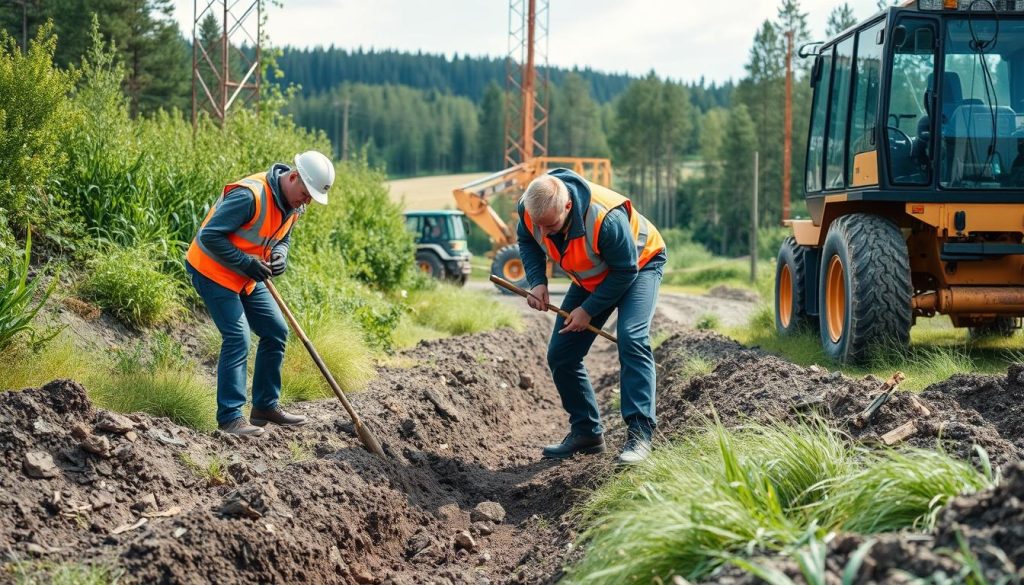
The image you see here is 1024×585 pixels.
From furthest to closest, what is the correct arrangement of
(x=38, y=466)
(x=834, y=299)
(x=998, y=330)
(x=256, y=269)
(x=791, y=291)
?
1. (x=791, y=291)
2. (x=998, y=330)
3. (x=834, y=299)
4. (x=256, y=269)
5. (x=38, y=466)

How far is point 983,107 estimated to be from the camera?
839 centimetres

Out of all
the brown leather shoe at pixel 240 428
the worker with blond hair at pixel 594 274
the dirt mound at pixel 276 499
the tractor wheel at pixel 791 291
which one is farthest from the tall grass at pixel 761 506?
the tractor wheel at pixel 791 291

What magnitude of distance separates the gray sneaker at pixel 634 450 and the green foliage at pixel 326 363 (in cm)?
286

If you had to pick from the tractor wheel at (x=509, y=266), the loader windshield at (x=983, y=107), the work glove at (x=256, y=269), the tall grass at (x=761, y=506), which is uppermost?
the loader windshield at (x=983, y=107)

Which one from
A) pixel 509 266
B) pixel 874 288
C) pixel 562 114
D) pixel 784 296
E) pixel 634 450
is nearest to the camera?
pixel 634 450

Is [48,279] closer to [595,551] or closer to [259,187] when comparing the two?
[259,187]

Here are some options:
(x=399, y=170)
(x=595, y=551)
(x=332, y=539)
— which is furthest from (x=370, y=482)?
(x=399, y=170)

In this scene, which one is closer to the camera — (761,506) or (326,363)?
(761,506)

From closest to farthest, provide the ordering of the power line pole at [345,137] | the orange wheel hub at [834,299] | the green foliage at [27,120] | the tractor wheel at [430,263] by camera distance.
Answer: the green foliage at [27,120] → the orange wheel hub at [834,299] → the power line pole at [345,137] → the tractor wheel at [430,263]

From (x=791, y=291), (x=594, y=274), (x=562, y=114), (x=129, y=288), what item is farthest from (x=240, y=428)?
(x=562, y=114)

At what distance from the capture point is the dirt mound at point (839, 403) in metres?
4.83

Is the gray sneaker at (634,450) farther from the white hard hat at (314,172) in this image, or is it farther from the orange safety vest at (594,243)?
the white hard hat at (314,172)

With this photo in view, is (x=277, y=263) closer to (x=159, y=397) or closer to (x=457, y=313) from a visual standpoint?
(x=159, y=397)

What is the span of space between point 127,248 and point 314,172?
2809mm
